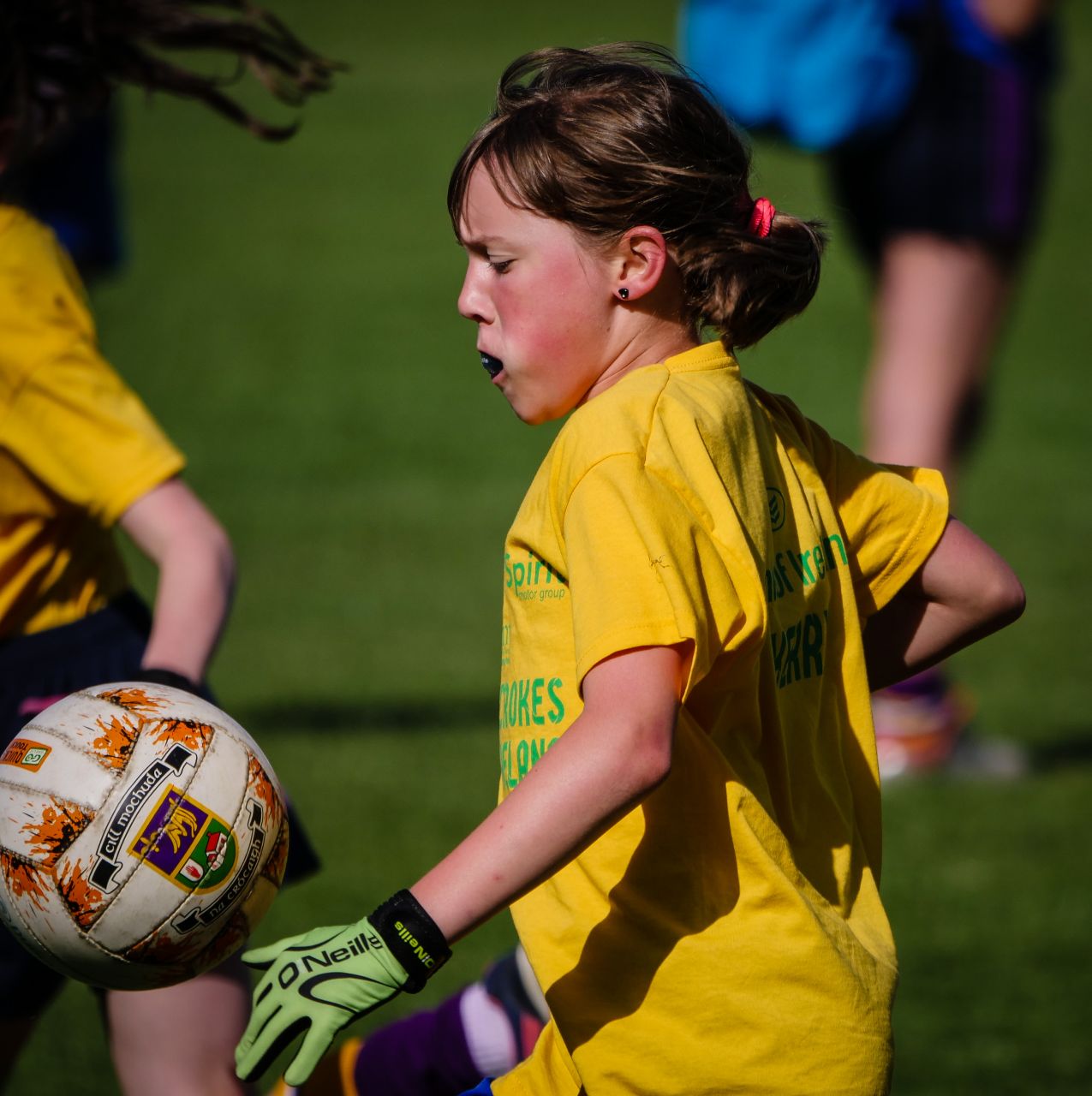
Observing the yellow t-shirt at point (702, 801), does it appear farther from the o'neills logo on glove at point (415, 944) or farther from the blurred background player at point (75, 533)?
the blurred background player at point (75, 533)

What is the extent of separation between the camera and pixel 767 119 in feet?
16.8

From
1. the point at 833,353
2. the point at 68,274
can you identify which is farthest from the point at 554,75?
the point at 833,353

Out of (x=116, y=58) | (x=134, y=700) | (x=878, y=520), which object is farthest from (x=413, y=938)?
(x=116, y=58)

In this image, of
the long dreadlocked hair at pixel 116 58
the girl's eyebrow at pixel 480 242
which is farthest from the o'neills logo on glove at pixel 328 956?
the long dreadlocked hair at pixel 116 58

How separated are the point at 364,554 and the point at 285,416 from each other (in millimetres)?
3059

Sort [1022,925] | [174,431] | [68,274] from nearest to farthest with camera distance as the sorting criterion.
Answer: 1. [68,274]
2. [1022,925]
3. [174,431]

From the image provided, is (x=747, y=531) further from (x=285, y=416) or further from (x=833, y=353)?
(x=833, y=353)

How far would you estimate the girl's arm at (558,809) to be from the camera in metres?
1.79

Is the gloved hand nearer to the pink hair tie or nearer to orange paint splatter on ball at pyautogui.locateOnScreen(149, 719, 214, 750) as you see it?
orange paint splatter on ball at pyautogui.locateOnScreen(149, 719, 214, 750)

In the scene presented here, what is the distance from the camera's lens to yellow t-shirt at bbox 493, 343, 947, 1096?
1946 millimetres

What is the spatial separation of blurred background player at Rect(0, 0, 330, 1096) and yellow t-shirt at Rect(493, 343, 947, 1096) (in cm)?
62

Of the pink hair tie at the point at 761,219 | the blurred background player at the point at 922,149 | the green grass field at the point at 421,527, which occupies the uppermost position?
the pink hair tie at the point at 761,219

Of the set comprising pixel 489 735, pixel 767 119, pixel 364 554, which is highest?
pixel 767 119

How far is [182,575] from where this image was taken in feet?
8.54
